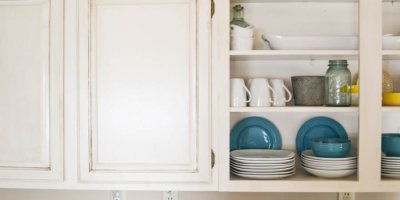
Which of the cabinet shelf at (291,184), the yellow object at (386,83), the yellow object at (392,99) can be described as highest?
the yellow object at (386,83)

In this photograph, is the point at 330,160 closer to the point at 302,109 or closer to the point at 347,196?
the point at 302,109

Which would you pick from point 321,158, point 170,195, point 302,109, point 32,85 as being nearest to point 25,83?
point 32,85

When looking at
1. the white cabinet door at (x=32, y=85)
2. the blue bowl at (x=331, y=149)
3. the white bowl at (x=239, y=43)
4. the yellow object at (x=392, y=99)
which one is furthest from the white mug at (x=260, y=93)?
the white cabinet door at (x=32, y=85)

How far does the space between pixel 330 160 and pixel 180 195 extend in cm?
66

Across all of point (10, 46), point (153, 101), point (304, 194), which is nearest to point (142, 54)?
point (153, 101)

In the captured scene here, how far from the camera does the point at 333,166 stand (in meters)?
1.28

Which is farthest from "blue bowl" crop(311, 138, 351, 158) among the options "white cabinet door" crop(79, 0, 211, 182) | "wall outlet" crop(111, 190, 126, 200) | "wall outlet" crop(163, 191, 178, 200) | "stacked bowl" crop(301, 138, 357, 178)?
"wall outlet" crop(111, 190, 126, 200)

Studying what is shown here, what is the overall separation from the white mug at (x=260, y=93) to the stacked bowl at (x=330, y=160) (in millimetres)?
248

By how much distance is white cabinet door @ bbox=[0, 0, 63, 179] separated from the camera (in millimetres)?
1307

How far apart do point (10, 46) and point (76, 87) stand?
0.96 feet

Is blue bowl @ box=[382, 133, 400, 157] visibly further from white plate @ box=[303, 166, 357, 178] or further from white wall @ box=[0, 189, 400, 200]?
white wall @ box=[0, 189, 400, 200]

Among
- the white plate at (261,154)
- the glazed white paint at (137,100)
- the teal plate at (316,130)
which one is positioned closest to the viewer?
the glazed white paint at (137,100)

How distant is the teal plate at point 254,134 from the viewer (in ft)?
5.04

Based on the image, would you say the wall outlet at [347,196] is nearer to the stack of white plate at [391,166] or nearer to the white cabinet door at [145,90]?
the stack of white plate at [391,166]
